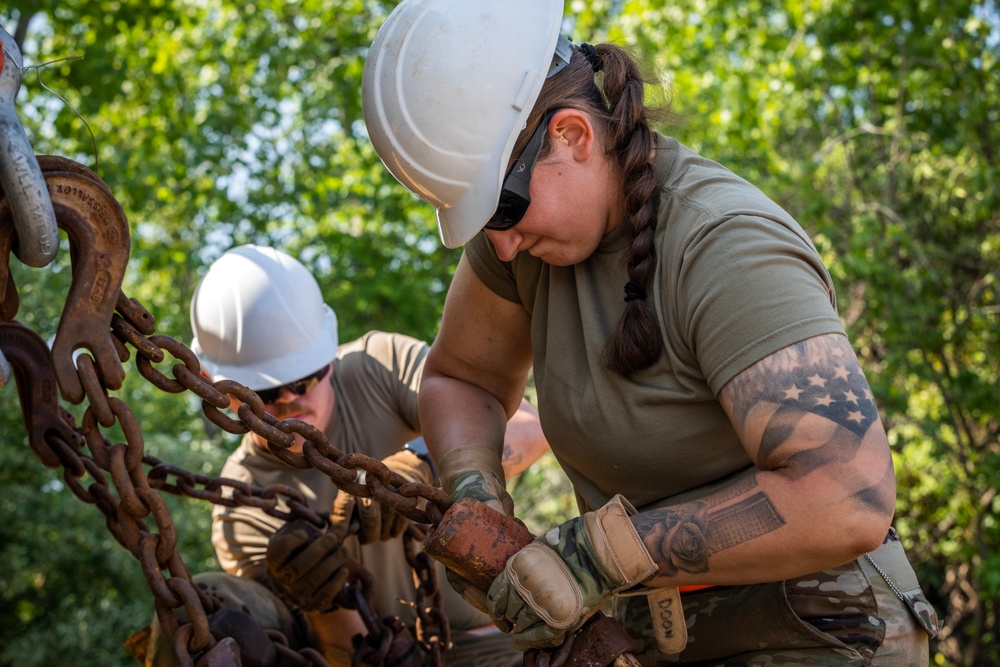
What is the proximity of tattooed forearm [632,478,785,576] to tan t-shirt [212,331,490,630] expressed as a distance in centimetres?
167

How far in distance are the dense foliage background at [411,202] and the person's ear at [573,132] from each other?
12.5ft

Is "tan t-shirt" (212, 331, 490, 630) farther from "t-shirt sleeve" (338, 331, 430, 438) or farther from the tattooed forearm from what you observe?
the tattooed forearm

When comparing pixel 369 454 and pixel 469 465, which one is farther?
pixel 369 454

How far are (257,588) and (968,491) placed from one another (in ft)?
15.2

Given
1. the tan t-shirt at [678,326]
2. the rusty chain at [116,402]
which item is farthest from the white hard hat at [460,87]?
the rusty chain at [116,402]

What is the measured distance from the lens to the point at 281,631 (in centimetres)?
308

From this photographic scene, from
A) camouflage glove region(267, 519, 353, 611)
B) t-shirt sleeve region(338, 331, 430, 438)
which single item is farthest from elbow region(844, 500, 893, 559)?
t-shirt sleeve region(338, 331, 430, 438)

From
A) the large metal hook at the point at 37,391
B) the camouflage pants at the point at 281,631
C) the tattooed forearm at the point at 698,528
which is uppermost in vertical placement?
the tattooed forearm at the point at 698,528

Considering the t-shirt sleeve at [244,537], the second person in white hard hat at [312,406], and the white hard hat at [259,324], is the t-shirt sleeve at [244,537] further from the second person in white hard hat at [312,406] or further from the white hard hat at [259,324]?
the white hard hat at [259,324]

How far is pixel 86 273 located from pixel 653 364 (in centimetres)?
106

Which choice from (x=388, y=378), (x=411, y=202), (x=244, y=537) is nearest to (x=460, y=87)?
(x=388, y=378)

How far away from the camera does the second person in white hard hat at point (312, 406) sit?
11.0ft

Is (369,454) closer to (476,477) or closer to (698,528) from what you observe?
(476,477)

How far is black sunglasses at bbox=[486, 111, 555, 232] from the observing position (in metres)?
2.00
